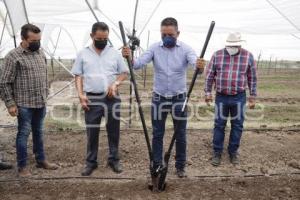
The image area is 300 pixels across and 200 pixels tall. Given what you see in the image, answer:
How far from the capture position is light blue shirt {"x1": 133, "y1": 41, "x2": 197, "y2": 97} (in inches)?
171

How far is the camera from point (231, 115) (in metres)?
5.15

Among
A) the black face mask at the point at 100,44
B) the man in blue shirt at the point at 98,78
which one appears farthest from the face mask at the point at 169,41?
the black face mask at the point at 100,44

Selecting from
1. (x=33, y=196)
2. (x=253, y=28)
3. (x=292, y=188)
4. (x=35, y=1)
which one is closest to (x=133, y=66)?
(x=33, y=196)

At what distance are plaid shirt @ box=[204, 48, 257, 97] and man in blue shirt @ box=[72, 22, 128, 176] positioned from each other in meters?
1.22

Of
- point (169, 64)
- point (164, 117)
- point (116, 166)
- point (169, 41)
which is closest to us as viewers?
A: point (169, 41)

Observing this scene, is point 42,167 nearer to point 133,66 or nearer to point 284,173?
point 133,66

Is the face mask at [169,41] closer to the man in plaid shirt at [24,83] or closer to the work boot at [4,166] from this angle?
the man in plaid shirt at [24,83]

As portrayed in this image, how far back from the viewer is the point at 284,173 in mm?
4863

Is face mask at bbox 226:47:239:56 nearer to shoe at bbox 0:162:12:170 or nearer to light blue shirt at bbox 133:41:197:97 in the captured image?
light blue shirt at bbox 133:41:197:97

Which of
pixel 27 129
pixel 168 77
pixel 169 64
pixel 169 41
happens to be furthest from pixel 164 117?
pixel 27 129

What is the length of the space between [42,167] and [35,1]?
138 inches

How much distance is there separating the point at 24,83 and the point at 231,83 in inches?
94.4

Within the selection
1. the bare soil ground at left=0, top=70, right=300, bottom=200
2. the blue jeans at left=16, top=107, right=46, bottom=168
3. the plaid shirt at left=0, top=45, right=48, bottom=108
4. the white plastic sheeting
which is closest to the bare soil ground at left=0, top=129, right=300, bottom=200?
the bare soil ground at left=0, top=70, right=300, bottom=200

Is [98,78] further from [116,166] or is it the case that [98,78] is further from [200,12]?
[200,12]
